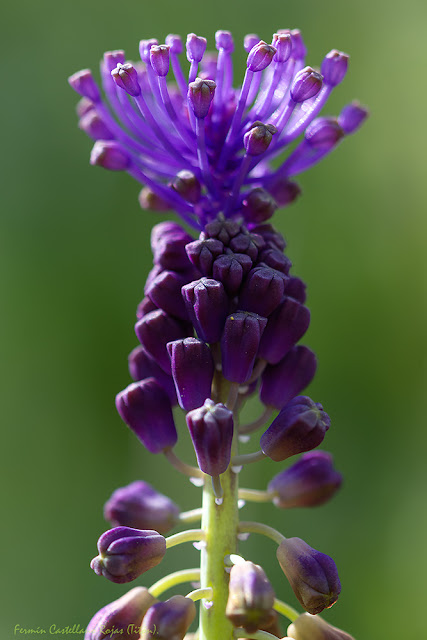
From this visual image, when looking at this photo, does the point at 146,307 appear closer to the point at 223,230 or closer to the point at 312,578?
the point at 223,230

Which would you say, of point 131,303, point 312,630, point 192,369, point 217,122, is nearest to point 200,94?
point 217,122

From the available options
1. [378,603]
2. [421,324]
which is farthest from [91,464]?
[421,324]

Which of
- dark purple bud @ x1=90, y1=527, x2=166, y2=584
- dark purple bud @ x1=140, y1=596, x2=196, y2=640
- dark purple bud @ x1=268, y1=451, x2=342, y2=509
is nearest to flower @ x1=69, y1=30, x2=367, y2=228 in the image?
dark purple bud @ x1=268, y1=451, x2=342, y2=509

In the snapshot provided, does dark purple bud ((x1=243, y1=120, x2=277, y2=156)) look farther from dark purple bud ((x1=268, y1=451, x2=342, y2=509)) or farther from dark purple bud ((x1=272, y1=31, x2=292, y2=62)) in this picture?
dark purple bud ((x1=268, y1=451, x2=342, y2=509))

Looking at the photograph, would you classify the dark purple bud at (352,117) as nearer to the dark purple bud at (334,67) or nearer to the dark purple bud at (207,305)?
the dark purple bud at (334,67)

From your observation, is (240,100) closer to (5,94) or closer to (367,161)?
(367,161)

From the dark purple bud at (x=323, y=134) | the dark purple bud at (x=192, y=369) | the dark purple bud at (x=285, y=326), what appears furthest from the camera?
the dark purple bud at (x=323, y=134)

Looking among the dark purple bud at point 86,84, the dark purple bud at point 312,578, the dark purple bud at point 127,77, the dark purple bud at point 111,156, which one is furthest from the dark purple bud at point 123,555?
the dark purple bud at point 86,84
